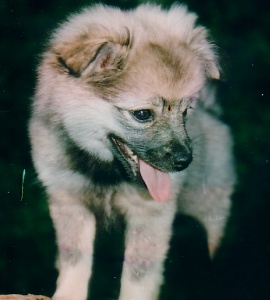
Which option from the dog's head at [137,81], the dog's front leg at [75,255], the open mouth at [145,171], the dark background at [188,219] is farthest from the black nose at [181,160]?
the dog's front leg at [75,255]

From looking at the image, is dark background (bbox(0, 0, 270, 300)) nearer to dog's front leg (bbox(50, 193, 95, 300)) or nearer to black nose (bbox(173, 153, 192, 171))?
dog's front leg (bbox(50, 193, 95, 300))

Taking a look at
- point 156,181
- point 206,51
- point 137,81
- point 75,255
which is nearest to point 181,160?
point 156,181

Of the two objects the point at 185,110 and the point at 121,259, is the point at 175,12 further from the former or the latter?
the point at 121,259

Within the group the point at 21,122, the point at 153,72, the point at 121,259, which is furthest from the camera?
the point at 121,259

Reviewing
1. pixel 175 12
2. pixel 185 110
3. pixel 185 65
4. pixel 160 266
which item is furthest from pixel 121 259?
pixel 175 12

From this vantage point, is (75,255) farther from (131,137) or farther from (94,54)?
(94,54)

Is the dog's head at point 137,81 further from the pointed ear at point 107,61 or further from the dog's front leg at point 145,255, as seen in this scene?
the dog's front leg at point 145,255
